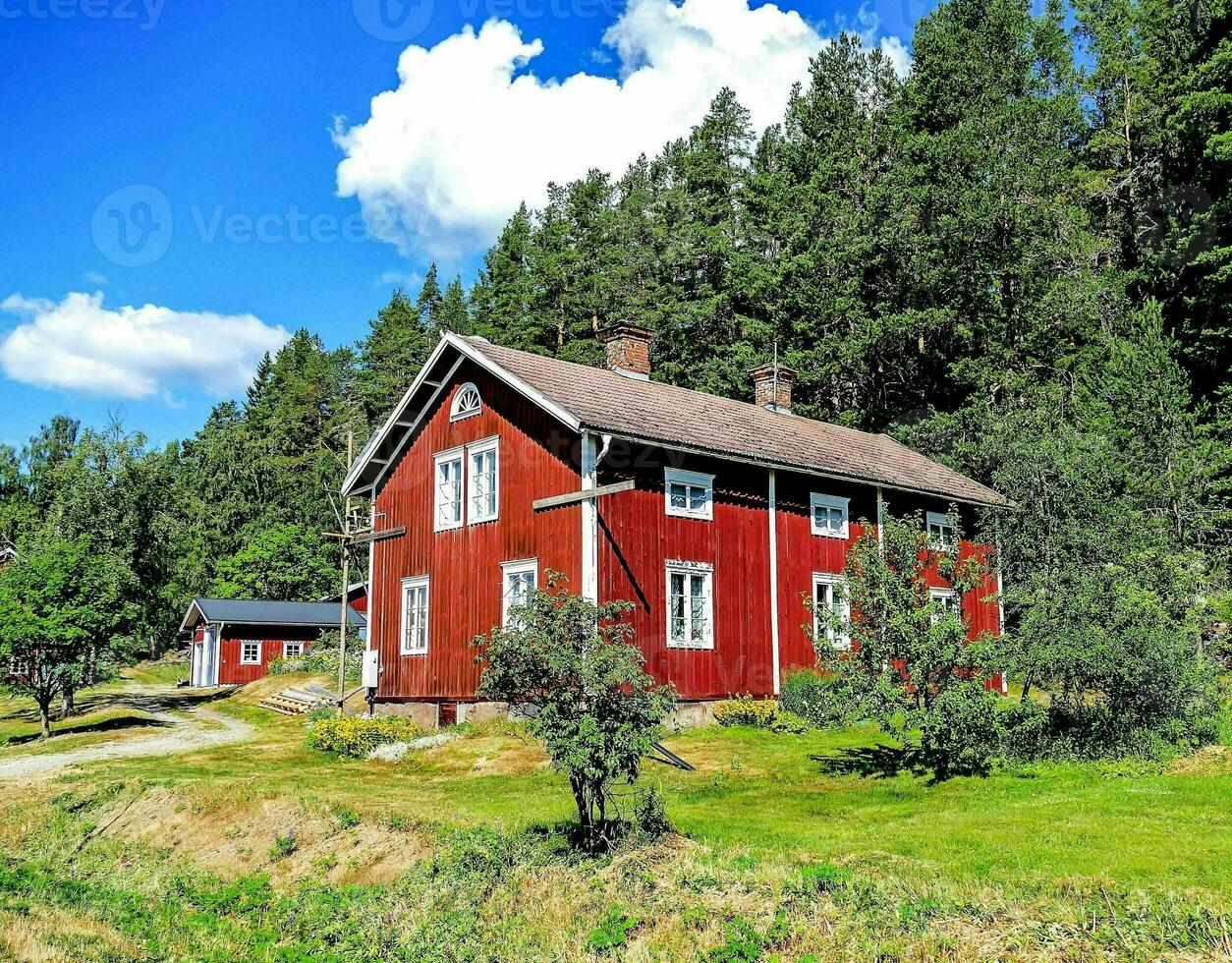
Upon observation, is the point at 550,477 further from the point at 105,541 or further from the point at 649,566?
the point at 105,541

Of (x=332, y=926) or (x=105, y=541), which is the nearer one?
(x=332, y=926)

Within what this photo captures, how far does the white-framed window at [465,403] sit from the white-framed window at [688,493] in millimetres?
4807

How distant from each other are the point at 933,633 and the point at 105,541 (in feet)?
119

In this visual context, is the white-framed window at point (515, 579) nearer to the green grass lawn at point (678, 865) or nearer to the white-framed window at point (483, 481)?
the white-framed window at point (483, 481)

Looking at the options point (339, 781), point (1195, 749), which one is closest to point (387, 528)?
point (339, 781)

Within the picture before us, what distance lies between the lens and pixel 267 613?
154 feet

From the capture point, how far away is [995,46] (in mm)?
42969

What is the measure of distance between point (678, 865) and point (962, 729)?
5829 mm

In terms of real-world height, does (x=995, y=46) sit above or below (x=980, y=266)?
above

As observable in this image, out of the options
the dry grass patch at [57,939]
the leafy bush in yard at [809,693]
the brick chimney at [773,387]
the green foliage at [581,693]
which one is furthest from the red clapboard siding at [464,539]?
the brick chimney at [773,387]

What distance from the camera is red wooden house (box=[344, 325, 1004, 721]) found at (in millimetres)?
20266

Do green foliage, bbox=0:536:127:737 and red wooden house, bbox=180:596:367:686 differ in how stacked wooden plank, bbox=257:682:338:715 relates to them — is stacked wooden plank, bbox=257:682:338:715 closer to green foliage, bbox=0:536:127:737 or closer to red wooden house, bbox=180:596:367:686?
green foliage, bbox=0:536:127:737

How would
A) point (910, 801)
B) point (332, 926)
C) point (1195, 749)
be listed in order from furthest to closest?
point (1195, 749) < point (910, 801) < point (332, 926)

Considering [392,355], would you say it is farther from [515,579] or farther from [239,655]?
[515,579]
